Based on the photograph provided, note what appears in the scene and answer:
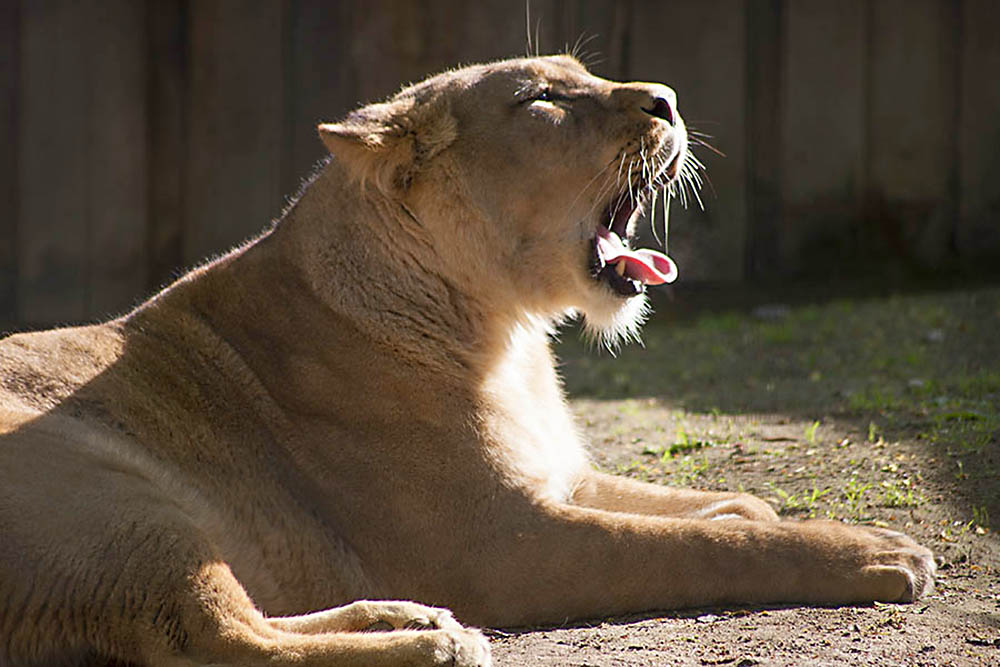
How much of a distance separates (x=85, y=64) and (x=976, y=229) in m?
5.51

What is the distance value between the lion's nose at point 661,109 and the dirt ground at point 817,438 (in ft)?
4.17

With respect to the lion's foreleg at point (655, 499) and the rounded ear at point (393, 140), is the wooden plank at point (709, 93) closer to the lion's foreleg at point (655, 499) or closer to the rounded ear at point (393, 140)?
the lion's foreleg at point (655, 499)

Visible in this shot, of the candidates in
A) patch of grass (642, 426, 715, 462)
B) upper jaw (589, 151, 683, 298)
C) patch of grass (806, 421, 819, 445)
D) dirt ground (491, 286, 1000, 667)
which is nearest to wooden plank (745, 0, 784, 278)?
dirt ground (491, 286, 1000, 667)

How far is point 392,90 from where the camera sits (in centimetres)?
791

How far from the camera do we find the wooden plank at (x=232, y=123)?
26.6 feet

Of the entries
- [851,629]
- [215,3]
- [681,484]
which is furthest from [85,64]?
[851,629]

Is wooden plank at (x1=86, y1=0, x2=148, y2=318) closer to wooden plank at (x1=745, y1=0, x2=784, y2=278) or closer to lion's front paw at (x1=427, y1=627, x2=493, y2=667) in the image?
wooden plank at (x1=745, y1=0, x2=784, y2=278)

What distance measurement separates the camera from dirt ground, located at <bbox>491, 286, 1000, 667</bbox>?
308 centimetres

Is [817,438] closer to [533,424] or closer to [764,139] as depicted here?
[533,424]

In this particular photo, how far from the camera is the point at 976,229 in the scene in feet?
26.6

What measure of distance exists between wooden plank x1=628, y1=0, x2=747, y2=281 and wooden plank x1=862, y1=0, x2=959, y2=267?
0.80 meters

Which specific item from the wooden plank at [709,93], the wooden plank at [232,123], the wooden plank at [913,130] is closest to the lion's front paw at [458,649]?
the wooden plank at [709,93]

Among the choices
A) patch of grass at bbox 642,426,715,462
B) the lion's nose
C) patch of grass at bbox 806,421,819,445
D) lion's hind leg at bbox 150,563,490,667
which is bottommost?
lion's hind leg at bbox 150,563,490,667

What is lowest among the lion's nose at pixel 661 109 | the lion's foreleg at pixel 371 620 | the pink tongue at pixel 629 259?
the lion's foreleg at pixel 371 620
